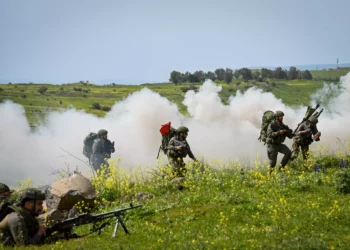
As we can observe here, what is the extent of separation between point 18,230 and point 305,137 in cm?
1644

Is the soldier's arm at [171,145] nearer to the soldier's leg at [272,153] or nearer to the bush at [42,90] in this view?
the soldier's leg at [272,153]

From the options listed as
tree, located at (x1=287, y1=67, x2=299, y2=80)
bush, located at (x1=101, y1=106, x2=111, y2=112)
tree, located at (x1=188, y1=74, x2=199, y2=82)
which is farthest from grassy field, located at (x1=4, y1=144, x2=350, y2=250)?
tree, located at (x1=287, y1=67, x2=299, y2=80)

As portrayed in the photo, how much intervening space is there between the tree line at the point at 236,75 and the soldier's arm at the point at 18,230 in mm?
106499

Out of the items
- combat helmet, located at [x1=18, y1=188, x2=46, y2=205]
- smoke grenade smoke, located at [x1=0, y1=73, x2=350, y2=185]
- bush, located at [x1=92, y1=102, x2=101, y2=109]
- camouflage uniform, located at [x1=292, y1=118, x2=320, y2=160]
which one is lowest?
smoke grenade smoke, located at [x1=0, y1=73, x2=350, y2=185]

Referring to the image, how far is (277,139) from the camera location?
21.8 meters

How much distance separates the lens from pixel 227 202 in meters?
16.0

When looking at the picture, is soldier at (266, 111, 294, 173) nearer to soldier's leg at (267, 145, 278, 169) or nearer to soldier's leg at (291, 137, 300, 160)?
soldier's leg at (267, 145, 278, 169)

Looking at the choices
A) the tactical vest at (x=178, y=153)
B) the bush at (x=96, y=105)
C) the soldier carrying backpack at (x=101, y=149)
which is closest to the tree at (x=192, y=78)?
the bush at (x=96, y=105)

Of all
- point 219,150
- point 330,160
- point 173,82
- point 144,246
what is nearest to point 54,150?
point 219,150

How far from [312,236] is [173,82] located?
110195 mm

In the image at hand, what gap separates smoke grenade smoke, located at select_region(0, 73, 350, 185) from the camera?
177 feet

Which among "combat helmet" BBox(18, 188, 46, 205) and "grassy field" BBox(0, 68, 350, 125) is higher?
"combat helmet" BBox(18, 188, 46, 205)

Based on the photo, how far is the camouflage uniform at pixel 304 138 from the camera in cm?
2417

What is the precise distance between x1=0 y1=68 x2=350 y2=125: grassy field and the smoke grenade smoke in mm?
6375
